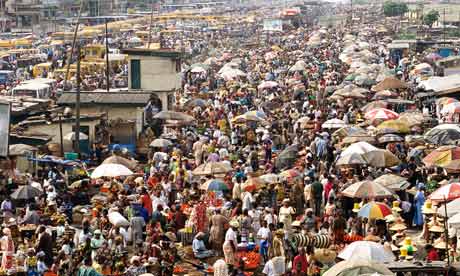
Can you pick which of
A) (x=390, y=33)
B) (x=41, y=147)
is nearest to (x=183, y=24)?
(x=390, y=33)

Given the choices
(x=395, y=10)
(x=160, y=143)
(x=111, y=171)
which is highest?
(x=111, y=171)

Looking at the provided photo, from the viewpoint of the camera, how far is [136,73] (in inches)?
1190

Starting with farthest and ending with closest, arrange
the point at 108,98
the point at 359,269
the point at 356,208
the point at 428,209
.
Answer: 1. the point at 108,98
2. the point at 356,208
3. the point at 428,209
4. the point at 359,269

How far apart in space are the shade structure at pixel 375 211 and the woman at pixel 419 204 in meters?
1.20

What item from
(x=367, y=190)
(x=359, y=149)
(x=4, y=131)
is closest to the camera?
(x=367, y=190)

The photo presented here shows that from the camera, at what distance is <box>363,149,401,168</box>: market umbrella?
18734 mm

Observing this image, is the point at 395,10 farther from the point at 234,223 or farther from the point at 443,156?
the point at 234,223

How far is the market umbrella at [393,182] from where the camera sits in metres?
16.8

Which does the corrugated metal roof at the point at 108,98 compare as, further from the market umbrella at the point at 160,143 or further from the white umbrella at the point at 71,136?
the market umbrella at the point at 160,143

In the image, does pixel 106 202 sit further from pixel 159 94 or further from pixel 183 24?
pixel 183 24

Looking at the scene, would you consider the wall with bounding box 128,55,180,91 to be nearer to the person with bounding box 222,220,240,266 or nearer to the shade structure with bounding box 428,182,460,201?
the person with bounding box 222,220,240,266

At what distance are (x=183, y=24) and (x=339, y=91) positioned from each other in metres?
62.0

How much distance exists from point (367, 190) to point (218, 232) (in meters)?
2.33

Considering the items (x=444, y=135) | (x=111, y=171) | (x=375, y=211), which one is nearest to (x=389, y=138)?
(x=444, y=135)
